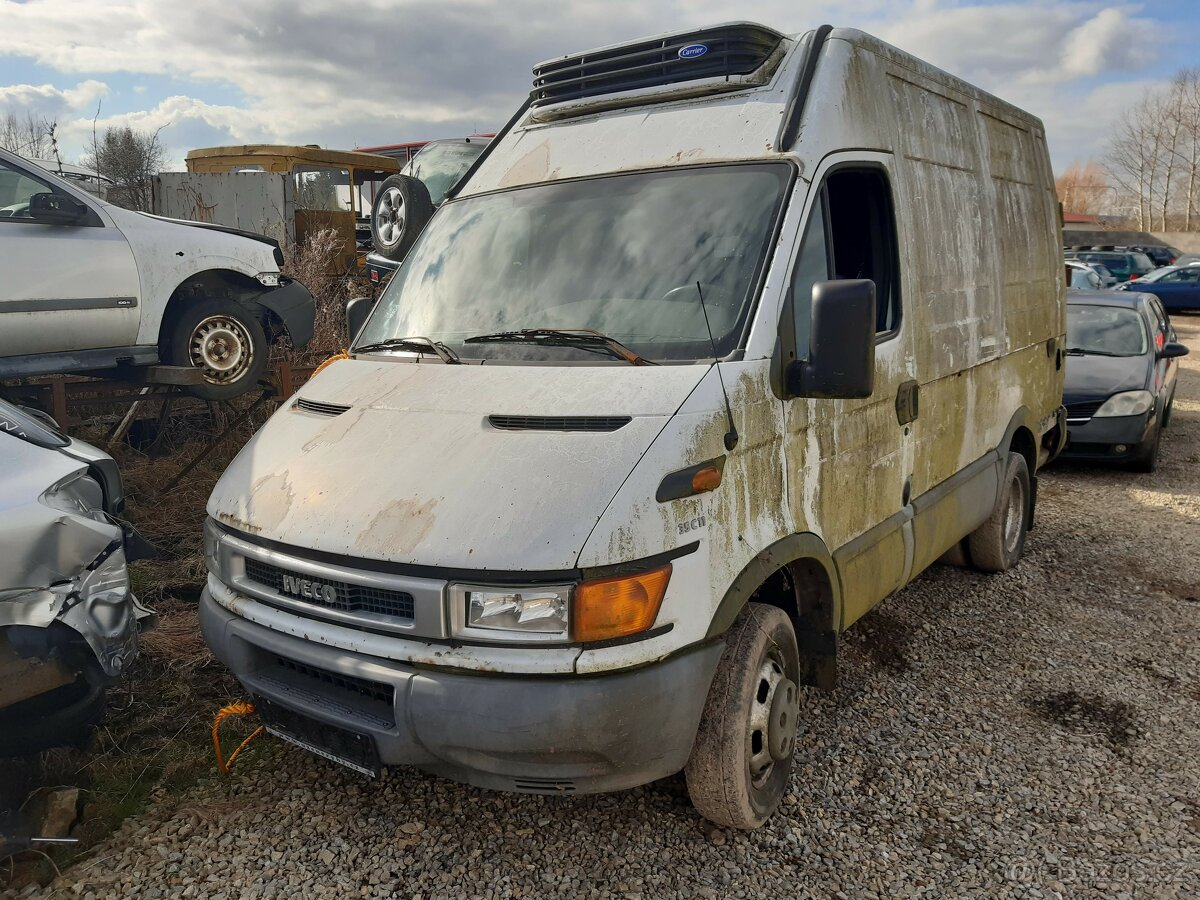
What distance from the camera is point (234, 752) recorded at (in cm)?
338

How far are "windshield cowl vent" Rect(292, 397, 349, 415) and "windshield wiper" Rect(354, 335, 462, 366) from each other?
0.37 meters

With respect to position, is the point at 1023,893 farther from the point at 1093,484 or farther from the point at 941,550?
the point at 1093,484

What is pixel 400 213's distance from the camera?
4.57 metres

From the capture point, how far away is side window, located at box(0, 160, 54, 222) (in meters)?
5.73

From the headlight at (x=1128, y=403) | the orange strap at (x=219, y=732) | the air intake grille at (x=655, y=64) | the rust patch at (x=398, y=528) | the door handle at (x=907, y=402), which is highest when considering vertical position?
the air intake grille at (x=655, y=64)

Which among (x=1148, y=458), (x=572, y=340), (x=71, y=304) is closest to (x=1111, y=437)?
(x=1148, y=458)

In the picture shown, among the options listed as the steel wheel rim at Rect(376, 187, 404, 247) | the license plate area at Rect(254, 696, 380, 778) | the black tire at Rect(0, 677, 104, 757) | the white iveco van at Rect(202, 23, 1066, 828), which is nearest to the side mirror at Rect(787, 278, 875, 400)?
the white iveco van at Rect(202, 23, 1066, 828)

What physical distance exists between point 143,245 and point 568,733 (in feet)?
18.1

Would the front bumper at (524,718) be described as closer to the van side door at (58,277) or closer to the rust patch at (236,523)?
the rust patch at (236,523)

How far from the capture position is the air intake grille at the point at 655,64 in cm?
352

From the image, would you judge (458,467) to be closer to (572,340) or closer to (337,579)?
(337,579)

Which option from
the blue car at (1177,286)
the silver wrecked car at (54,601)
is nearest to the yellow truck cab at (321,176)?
the silver wrecked car at (54,601)

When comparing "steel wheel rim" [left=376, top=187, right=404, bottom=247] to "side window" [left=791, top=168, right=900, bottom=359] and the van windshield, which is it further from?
"side window" [left=791, top=168, right=900, bottom=359]

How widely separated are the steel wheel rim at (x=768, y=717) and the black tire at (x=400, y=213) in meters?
2.63
